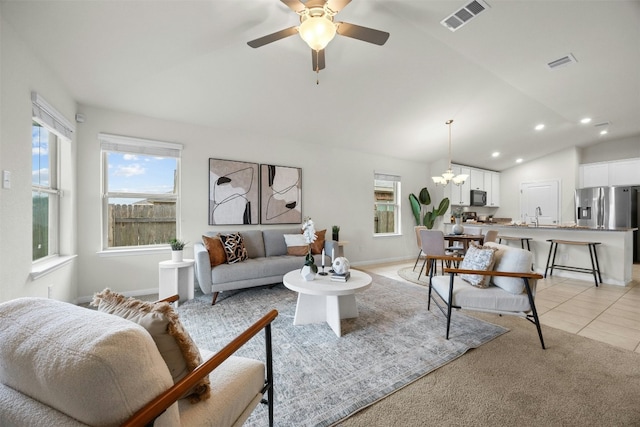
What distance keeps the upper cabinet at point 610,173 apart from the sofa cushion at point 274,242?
753cm

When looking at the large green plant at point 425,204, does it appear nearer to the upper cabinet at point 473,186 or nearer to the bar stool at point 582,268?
the upper cabinet at point 473,186

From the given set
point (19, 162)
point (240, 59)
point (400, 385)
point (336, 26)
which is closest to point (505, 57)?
point (336, 26)

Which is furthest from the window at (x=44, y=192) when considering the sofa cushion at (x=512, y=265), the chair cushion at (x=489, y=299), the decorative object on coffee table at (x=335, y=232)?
the sofa cushion at (x=512, y=265)

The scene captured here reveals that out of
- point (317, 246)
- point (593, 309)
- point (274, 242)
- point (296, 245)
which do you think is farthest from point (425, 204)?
point (274, 242)

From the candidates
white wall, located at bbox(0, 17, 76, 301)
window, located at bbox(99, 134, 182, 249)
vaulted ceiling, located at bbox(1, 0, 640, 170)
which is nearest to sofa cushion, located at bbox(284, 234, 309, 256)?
window, located at bbox(99, 134, 182, 249)

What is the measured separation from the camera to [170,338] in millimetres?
917

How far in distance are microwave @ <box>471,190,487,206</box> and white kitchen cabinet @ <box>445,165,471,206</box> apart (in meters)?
0.11

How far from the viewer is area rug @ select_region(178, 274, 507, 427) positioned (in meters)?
1.61

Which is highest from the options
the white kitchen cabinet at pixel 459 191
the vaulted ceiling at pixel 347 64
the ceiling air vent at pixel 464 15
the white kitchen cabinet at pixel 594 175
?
the ceiling air vent at pixel 464 15

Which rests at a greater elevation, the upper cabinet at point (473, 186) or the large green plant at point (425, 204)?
the upper cabinet at point (473, 186)

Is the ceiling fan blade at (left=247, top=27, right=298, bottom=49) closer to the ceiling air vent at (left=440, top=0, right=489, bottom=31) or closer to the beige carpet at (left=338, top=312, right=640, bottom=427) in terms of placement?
the ceiling air vent at (left=440, top=0, right=489, bottom=31)

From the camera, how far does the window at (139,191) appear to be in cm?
341

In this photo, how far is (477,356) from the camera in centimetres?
207

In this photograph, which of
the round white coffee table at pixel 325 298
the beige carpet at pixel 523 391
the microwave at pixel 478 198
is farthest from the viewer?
the microwave at pixel 478 198
